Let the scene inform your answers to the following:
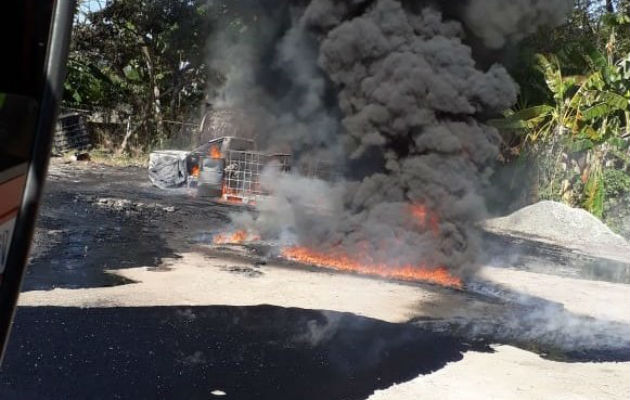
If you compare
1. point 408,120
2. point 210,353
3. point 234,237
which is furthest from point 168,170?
point 210,353

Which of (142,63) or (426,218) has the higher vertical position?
(142,63)

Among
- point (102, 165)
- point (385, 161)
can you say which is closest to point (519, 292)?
point (385, 161)

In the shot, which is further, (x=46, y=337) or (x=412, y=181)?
(x=412, y=181)

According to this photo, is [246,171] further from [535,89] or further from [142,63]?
[142,63]

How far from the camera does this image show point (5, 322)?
156 cm

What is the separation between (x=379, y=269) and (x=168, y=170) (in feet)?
30.9

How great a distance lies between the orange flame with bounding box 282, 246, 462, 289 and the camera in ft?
28.8

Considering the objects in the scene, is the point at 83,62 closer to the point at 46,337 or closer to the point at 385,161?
the point at 385,161

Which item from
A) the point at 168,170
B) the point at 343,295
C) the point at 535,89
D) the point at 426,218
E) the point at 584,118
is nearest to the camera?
the point at 343,295

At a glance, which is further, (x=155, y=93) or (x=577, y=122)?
(x=155, y=93)

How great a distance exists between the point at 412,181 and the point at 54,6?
8.33 meters

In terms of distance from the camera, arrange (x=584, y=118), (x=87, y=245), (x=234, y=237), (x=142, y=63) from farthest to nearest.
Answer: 1. (x=142, y=63)
2. (x=584, y=118)
3. (x=234, y=237)
4. (x=87, y=245)

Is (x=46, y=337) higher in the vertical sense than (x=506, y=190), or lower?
lower

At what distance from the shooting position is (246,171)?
14.4 metres
